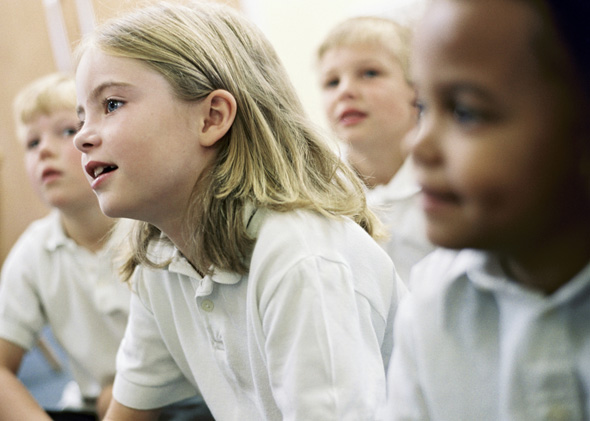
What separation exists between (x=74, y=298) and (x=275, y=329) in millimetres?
732

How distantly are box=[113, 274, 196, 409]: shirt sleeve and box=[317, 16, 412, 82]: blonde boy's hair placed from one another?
86 centimetres

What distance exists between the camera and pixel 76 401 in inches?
58.7

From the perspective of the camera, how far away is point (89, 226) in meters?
1.41

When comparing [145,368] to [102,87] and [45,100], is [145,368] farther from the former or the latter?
[45,100]

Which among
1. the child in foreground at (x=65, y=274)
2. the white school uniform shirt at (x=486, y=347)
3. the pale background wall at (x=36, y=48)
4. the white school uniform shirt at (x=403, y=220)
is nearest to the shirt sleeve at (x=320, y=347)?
the white school uniform shirt at (x=486, y=347)

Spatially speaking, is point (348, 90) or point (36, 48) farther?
point (36, 48)

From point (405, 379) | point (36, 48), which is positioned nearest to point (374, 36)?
point (405, 379)

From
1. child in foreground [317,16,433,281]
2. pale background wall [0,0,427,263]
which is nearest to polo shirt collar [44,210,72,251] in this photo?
child in foreground [317,16,433,281]

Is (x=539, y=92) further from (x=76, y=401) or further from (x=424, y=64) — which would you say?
(x=76, y=401)

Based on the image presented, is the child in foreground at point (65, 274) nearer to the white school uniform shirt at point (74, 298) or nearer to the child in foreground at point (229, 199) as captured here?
the white school uniform shirt at point (74, 298)

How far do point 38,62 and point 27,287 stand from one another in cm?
223

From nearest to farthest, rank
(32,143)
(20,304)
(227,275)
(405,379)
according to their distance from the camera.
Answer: (405,379)
(227,275)
(20,304)
(32,143)

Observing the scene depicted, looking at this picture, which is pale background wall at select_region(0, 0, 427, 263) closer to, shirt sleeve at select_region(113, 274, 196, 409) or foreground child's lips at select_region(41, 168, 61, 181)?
foreground child's lips at select_region(41, 168, 61, 181)

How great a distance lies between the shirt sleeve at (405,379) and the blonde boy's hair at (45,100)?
106cm
